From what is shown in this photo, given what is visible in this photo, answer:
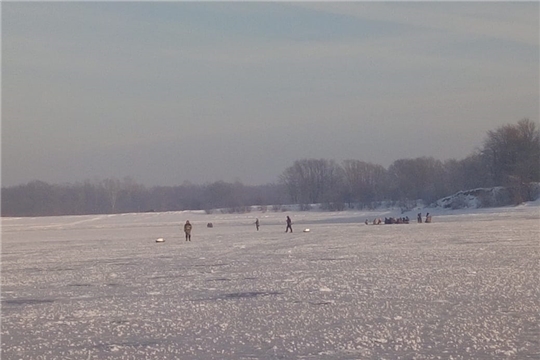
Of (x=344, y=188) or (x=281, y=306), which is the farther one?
(x=344, y=188)

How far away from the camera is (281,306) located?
13086 millimetres

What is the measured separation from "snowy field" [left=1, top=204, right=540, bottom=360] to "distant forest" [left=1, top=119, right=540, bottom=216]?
2048 inches

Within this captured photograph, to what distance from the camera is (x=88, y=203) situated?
145500mm

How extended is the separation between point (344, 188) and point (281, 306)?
362ft

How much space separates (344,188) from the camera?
12269 centimetres

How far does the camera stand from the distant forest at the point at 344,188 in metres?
77.0

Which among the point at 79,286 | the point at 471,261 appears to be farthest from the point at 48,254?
the point at 471,261

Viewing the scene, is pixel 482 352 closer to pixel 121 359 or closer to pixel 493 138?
pixel 121 359

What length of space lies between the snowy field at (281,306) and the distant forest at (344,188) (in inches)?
2048

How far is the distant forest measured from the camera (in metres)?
77.0

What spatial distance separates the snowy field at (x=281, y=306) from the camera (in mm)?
9781

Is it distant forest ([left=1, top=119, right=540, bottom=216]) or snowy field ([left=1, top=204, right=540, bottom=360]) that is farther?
distant forest ([left=1, top=119, right=540, bottom=216])

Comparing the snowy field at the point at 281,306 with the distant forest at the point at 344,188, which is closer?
the snowy field at the point at 281,306

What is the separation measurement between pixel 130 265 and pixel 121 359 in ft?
41.4
